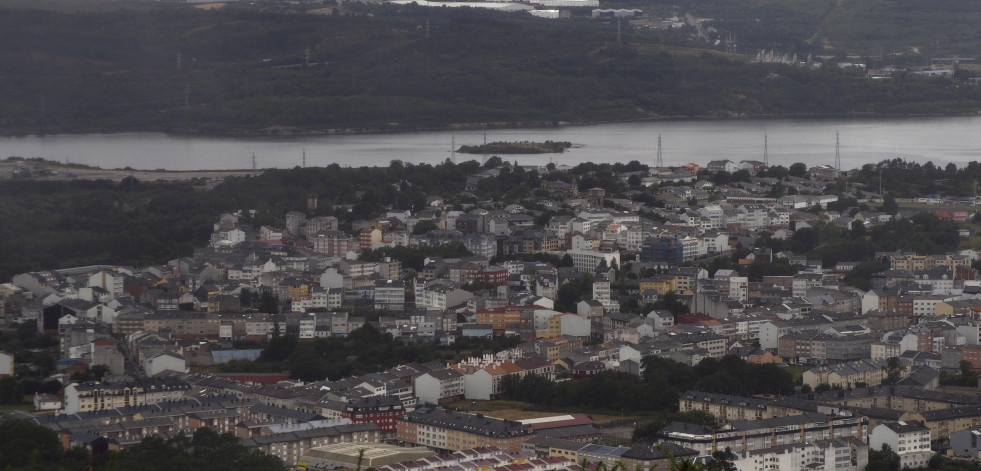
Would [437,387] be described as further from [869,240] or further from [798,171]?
[798,171]

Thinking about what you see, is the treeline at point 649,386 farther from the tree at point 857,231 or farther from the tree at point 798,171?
the tree at point 798,171

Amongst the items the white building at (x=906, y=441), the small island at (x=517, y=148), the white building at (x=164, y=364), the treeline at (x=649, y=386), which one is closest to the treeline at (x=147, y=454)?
the treeline at (x=649, y=386)

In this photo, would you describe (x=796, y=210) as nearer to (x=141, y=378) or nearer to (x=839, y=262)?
(x=839, y=262)

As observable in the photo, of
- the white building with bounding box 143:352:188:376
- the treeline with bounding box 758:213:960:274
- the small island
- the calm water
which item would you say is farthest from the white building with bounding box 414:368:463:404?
the small island

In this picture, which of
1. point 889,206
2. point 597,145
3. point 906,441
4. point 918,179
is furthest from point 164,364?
point 597,145

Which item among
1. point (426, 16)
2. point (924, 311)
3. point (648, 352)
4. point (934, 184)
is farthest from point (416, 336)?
point (426, 16)

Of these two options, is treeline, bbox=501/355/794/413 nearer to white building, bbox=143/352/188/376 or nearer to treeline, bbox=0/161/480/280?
white building, bbox=143/352/188/376
